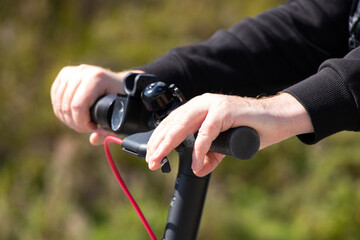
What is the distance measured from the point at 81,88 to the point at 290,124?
66 centimetres

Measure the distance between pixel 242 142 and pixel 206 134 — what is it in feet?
0.23

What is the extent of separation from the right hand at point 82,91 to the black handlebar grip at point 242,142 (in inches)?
23.2

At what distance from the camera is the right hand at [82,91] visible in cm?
145

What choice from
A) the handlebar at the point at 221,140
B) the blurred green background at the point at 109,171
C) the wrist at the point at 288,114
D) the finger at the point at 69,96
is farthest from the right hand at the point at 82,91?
the blurred green background at the point at 109,171

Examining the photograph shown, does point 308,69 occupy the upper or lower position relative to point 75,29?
upper

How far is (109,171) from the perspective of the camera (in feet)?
16.8

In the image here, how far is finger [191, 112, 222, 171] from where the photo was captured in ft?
3.16

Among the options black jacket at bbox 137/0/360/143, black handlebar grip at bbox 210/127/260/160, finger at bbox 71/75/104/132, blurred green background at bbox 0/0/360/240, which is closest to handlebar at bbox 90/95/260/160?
black handlebar grip at bbox 210/127/260/160

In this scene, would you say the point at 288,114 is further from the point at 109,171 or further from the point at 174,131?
the point at 109,171

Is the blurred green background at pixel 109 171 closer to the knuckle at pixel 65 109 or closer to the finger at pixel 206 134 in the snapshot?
the knuckle at pixel 65 109

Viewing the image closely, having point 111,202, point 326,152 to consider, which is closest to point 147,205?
point 111,202

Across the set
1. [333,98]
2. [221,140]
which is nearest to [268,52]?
[333,98]

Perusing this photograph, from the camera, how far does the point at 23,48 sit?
20.4ft

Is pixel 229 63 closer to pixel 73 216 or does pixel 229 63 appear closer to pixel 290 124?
pixel 290 124
